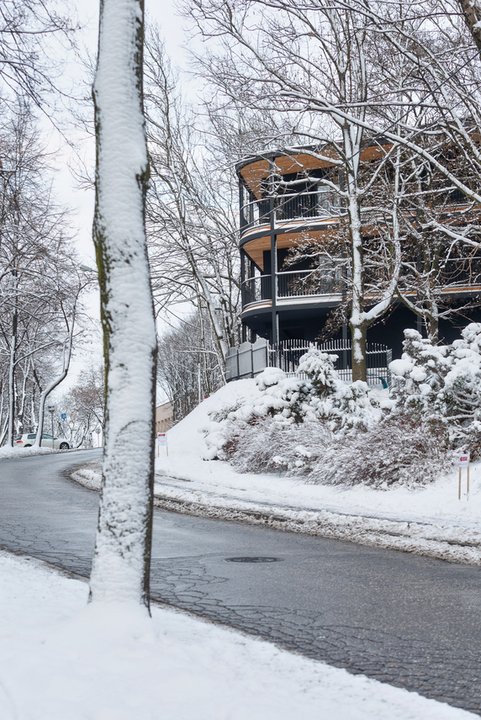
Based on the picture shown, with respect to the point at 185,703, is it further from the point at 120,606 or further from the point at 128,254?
the point at 128,254

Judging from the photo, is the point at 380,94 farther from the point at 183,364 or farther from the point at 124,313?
the point at 183,364

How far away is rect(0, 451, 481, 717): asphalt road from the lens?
5.54 m

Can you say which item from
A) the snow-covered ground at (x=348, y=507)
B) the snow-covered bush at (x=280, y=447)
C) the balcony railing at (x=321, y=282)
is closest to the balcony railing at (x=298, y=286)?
the balcony railing at (x=321, y=282)

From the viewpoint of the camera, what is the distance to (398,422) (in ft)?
54.2

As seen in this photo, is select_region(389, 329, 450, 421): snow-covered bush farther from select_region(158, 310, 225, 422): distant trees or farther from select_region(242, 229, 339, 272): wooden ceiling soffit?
select_region(158, 310, 225, 422): distant trees

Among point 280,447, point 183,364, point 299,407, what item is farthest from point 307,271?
point 183,364

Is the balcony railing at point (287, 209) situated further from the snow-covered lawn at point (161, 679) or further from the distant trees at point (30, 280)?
the snow-covered lawn at point (161, 679)

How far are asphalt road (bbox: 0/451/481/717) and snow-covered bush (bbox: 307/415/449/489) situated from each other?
3543 mm

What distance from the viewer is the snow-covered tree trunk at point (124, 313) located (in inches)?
211

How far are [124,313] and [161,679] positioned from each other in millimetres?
2186

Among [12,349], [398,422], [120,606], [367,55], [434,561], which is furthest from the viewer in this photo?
[12,349]

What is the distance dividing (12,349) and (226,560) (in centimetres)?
3686

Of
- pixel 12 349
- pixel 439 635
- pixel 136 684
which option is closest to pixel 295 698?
pixel 136 684

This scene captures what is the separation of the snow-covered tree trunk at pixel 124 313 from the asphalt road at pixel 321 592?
138 cm
